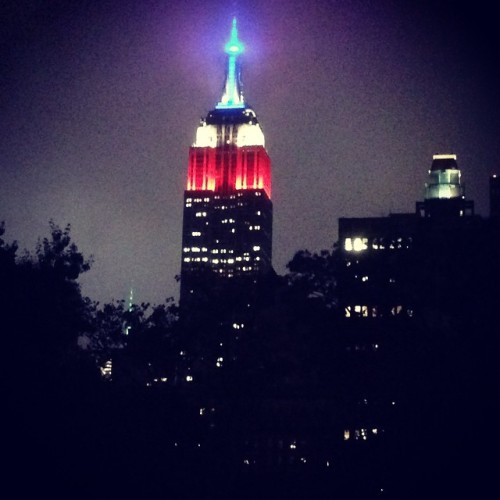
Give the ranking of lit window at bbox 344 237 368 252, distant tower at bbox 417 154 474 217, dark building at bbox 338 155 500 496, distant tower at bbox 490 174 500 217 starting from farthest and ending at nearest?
distant tower at bbox 490 174 500 217 → distant tower at bbox 417 154 474 217 → lit window at bbox 344 237 368 252 → dark building at bbox 338 155 500 496

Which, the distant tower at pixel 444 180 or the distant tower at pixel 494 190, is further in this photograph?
the distant tower at pixel 494 190

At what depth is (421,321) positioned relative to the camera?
33156 millimetres

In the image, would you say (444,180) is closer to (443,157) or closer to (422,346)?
(443,157)

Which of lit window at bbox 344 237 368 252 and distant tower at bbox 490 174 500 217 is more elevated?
distant tower at bbox 490 174 500 217

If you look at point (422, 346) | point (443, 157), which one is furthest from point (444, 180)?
point (422, 346)

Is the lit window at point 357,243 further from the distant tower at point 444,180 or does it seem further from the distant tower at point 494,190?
the distant tower at point 494,190

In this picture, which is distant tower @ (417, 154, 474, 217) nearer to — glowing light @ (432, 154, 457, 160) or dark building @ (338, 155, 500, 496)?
glowing light @ (432, 154, 457, 160)

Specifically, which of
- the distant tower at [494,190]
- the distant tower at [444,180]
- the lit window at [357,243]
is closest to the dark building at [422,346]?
the lit window at [357,243]

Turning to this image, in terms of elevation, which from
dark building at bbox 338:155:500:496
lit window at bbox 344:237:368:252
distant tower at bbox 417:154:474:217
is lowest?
dark building at bbox 338:155:500:496

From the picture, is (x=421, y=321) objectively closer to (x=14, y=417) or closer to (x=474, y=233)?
(x=474, y=233)

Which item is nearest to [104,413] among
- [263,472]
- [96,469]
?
[96,469]

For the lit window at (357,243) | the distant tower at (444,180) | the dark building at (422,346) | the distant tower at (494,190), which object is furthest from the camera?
the distant tower at (494,190)

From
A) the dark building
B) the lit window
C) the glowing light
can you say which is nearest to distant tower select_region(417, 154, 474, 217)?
the glowing light

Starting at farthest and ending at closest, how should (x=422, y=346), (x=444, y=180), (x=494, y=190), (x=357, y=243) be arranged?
(x=494, y=190)
(x=444, y=180)
(x=357, y=243)
(x=422, y=346)
